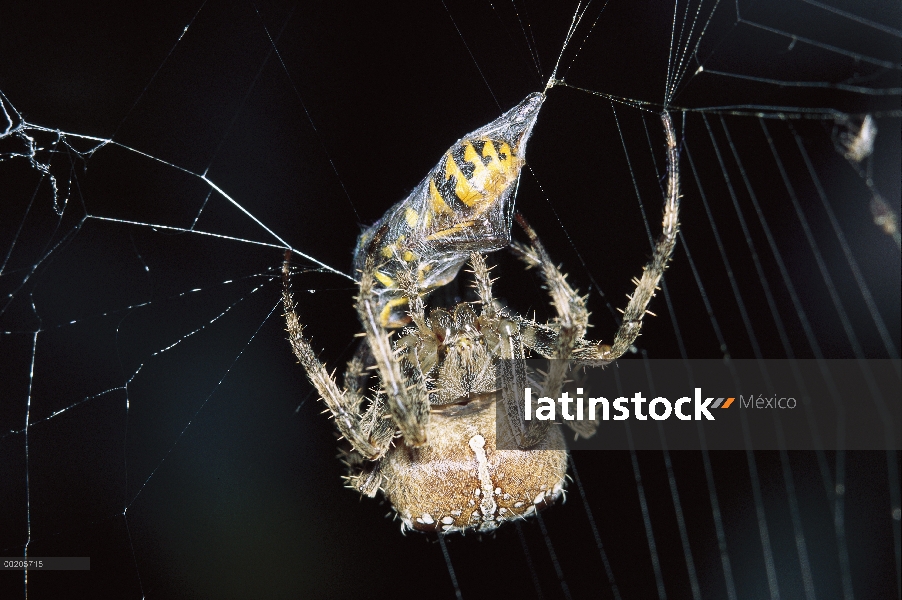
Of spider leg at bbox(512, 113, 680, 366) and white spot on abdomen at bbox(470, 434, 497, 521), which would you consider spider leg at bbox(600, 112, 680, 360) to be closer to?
spider leg at bbox(512, 113, 680, 366)

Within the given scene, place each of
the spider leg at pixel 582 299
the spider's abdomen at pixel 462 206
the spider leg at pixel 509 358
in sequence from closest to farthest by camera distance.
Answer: the spider's abdomen at pixel 462 206
the spider leg at pixel 582 299
the spider leg at pixel 509 358

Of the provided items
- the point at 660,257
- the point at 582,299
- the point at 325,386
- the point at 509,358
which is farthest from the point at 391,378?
the point at 660,257

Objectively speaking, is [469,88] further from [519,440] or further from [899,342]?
[899,342]

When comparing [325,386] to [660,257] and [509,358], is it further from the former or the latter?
[660,257]

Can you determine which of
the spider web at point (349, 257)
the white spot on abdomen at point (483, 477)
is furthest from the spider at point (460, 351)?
the spider web at point (349, 257)

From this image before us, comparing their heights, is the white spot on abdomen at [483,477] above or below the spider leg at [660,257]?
below

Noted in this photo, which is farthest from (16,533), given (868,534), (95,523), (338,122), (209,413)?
(868,534)

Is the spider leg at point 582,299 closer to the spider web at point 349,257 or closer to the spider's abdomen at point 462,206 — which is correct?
the spider's abdomen at point 462,206
